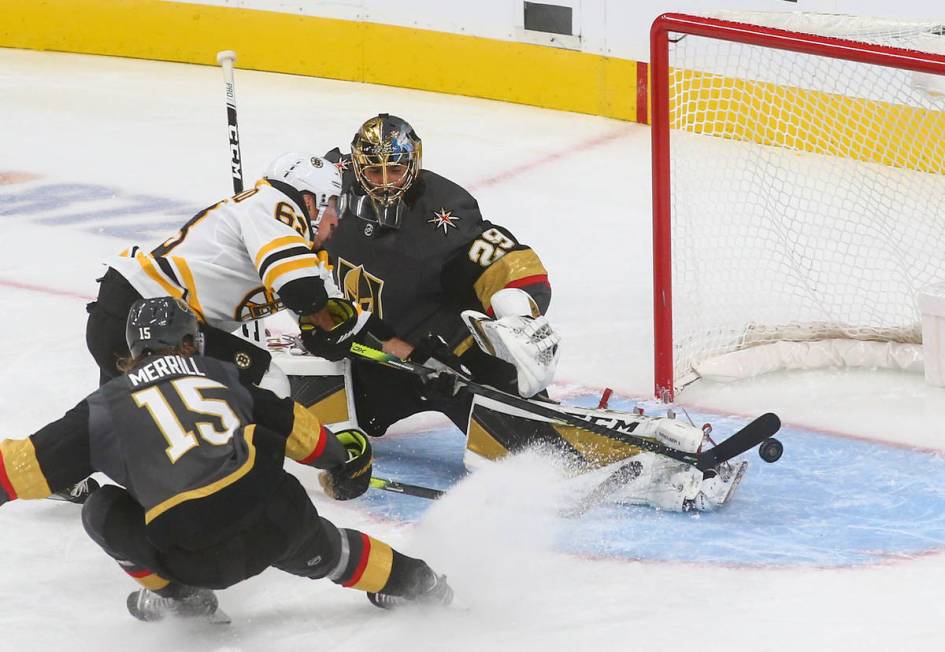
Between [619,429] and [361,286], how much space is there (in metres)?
0.77

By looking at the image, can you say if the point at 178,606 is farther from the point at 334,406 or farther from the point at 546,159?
the point at 546,159

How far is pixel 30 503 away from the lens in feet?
11.4

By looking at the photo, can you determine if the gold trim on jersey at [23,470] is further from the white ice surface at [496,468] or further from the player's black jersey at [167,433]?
the white ice surface at [496,468]

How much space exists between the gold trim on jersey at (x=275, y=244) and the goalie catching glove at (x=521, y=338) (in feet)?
1.49

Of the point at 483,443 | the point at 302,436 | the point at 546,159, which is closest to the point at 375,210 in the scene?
the point at 483,443

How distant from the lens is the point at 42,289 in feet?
16.5

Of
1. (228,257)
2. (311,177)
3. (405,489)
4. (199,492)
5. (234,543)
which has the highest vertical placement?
(311,177)

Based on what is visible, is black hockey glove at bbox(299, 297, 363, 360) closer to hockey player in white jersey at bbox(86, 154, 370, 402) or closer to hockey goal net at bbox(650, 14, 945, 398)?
hockey player in white jersey at bbox(86, 154, 370, 402)

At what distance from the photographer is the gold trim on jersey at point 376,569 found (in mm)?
2756

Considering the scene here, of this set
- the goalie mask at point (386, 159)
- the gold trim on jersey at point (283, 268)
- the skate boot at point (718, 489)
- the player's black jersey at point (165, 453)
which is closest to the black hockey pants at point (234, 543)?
the player's black jersey at point (165, 453)

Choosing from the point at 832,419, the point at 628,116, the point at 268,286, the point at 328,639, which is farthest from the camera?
the point at 628,116

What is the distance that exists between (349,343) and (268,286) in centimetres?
36

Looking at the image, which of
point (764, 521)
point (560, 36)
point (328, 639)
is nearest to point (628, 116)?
point (560, 36)

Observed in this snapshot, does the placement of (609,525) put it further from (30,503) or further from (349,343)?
(30,503)
